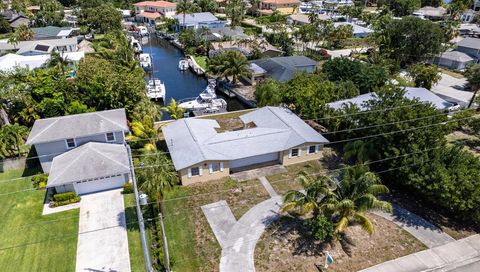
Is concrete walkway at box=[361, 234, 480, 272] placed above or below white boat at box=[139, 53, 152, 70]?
below

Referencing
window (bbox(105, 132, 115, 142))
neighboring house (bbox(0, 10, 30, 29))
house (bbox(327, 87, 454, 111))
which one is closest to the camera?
window (bbox(105, 132, 115, 142))

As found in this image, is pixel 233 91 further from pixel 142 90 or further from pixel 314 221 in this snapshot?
pixel 314 221

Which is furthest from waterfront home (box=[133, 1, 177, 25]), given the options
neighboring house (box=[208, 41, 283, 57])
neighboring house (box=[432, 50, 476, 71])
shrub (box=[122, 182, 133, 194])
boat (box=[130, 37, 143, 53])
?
shrub (box=[122, 182, 133, 194])

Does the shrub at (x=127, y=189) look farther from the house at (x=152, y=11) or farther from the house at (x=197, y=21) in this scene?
the house at (x=152, y=11)

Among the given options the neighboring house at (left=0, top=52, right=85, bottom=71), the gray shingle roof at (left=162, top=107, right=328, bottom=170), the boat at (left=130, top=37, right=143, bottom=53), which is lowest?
the gray shingle roof at (left=162, top=107, right=328, bottom=170)

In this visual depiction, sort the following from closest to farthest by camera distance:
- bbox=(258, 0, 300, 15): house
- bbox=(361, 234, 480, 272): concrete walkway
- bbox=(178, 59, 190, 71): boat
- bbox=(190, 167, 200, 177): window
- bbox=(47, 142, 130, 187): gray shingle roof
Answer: bbox=(361, 234, 480, 272): concrete walkway
bbox=(47, 142, 130, 187): gray shingle roof
bbox=(190, 167, 200, 177): window
bbox=(178, 59, 190, 71): boat
bbox=(258, 0, 300, 15): house

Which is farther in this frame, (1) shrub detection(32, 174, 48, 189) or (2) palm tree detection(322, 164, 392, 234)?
(1) shrub detection(32, 174, 48, 189)

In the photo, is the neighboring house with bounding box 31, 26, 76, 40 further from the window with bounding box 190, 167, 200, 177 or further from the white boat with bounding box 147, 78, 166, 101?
the window with bounding box 190, 167, 200, 177
